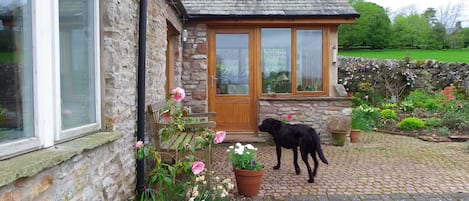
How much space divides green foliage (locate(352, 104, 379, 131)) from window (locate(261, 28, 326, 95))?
135 cm

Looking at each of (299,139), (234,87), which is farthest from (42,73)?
(234,87)

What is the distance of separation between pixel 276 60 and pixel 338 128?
1936mm

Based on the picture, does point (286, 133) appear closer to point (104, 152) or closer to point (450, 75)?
point (104, 152)

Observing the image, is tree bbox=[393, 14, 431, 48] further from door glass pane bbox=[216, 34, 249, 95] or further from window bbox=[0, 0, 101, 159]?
window bbox=[0, 0, 101, 159]

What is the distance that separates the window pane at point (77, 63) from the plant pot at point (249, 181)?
1888 millimetres

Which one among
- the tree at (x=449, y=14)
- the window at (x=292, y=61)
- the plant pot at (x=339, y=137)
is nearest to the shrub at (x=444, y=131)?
the plant pot at (x=339, y=137)

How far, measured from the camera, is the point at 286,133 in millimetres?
5117

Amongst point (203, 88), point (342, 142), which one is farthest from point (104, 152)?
point (342, 142)

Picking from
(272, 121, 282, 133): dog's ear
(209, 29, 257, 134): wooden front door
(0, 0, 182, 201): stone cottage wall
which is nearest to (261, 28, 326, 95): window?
(209, 29, 257, 134): wooden front door

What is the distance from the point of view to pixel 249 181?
4.20 m

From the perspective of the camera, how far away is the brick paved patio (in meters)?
4.30

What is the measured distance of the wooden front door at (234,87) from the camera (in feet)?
26.1

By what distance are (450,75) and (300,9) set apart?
772 cm

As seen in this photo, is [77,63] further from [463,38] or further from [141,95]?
[463,38]
